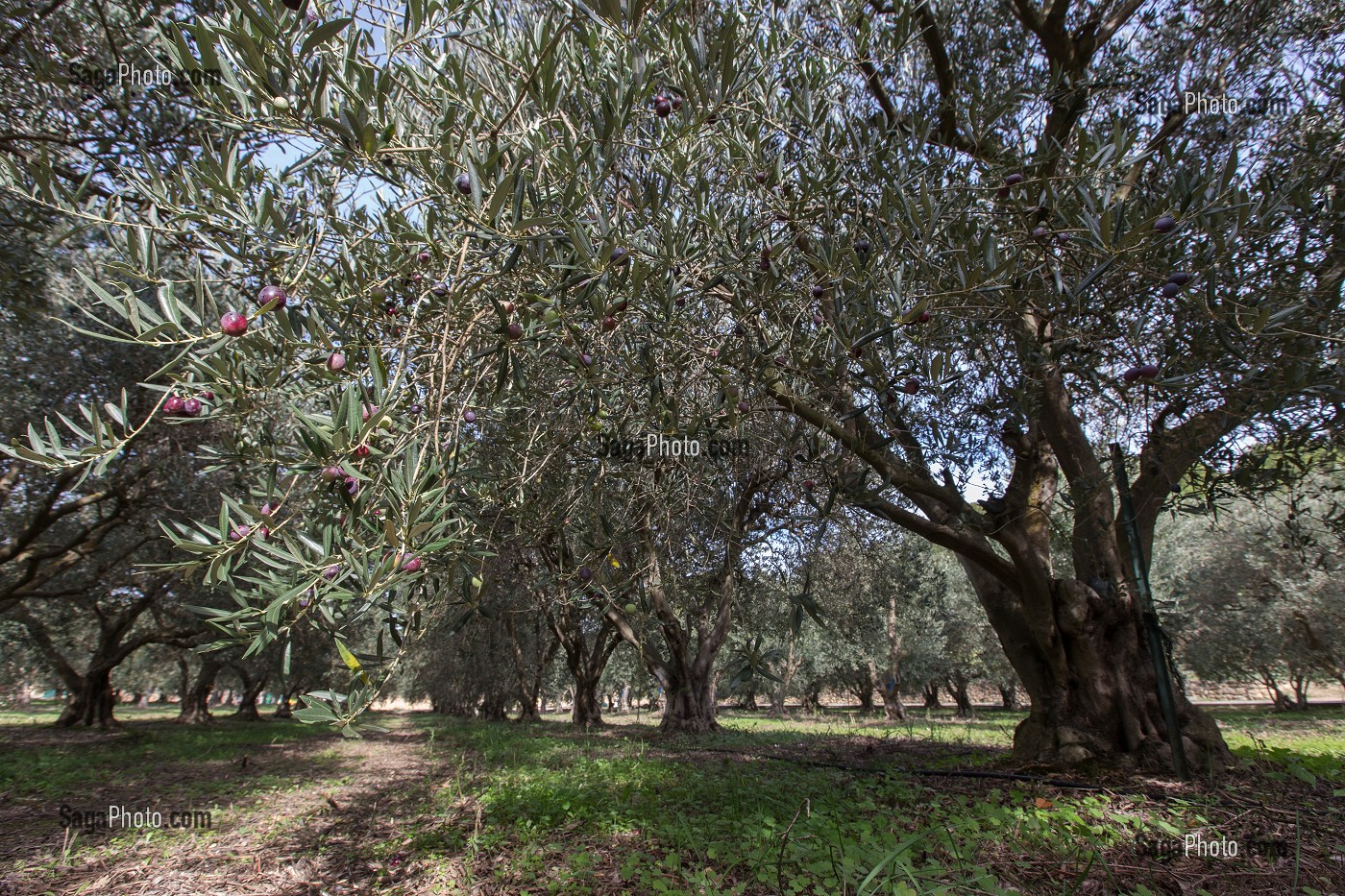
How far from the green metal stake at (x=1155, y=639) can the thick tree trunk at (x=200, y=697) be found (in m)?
23.2

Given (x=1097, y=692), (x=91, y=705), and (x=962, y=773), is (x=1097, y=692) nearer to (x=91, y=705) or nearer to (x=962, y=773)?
(x=962, y=773)

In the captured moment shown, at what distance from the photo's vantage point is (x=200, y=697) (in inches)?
854

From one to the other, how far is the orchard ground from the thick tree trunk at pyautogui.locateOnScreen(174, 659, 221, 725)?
46.2ft

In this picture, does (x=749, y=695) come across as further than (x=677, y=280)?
Yes

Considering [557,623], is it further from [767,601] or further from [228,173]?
[228,173]

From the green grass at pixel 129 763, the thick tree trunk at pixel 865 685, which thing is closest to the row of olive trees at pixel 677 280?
the green grass at pixel 129 763

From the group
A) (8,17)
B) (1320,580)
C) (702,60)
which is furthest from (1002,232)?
(1320,580)

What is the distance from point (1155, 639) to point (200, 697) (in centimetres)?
2668

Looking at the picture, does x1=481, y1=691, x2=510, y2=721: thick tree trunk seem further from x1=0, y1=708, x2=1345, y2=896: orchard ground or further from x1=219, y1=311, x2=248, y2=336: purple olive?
x1=219, y1=311, x2=248, y2=336: purple olive

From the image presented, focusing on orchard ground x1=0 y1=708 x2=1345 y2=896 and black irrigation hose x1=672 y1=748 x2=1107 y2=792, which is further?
black irrigation hose x1=672 y1=748 x2=1107 y2=792

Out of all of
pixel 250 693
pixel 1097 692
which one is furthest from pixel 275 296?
pixel 250 693

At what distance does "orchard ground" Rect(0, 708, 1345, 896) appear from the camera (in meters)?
3.06

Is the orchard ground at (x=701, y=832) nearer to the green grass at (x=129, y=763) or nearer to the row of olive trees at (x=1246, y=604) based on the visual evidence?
the green grass at (x=129, y=763)

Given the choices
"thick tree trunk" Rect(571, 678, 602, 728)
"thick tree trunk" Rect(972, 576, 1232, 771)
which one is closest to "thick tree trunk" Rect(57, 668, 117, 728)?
"thick tree trunk" Rect(571, 678, 602, 728)
